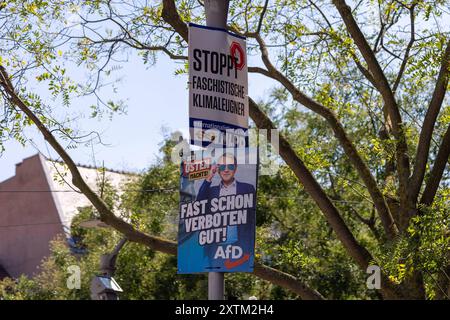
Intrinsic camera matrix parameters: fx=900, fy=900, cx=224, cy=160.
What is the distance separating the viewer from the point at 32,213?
41.1 meters

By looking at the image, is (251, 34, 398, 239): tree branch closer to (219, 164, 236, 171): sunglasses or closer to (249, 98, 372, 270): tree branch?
(249, 98, 372, 270): tree branch

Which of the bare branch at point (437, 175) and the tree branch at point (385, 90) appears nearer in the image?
the tree branch at point (385, 90)

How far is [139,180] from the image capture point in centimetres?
2952

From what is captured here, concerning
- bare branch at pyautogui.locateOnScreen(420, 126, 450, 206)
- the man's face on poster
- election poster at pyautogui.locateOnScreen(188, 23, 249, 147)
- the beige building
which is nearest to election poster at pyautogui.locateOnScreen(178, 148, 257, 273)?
the man's face on poster

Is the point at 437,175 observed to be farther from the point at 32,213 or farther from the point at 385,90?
the point at 32,213

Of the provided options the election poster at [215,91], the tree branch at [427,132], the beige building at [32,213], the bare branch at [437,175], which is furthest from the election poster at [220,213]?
the beige building at [32,213]

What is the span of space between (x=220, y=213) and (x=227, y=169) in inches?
13.7

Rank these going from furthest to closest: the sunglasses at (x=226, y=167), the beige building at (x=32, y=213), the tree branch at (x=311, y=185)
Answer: the beige building at (x=32, y=213) → the tree branch at (x=311, y=185) → the sunglasses at (x=226, y=167)

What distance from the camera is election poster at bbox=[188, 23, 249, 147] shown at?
7316 millimetres

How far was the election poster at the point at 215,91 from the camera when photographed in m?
7.32

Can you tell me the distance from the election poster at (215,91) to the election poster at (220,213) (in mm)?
220

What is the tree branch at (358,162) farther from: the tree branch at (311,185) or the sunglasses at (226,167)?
the sunglasses at (226,167)

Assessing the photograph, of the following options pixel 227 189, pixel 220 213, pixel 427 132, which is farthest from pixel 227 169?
pixel 427 132
